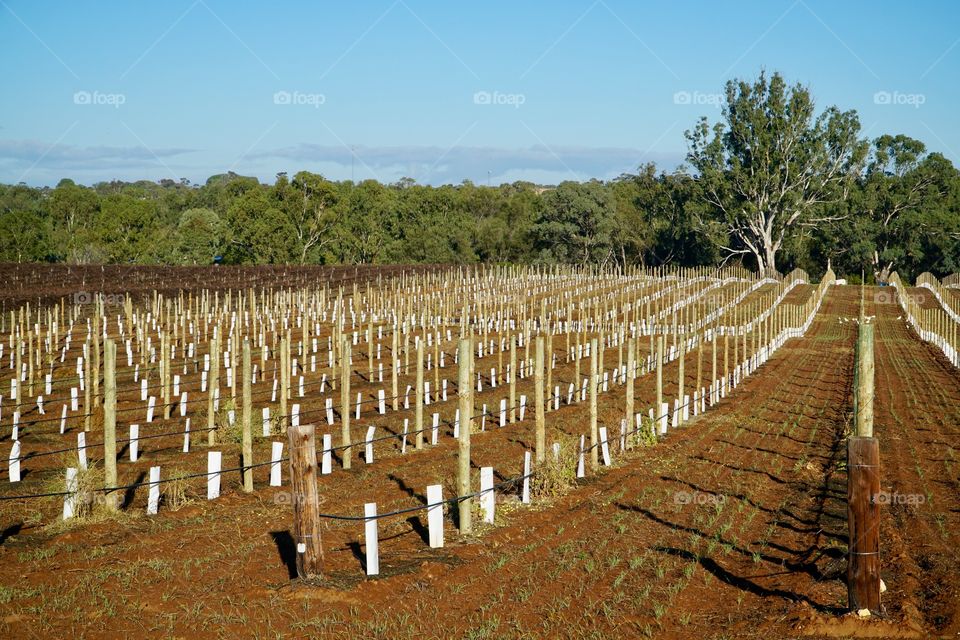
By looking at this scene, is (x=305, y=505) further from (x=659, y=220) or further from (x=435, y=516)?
(x=659, y=220)

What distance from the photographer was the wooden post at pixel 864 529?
768 centimetres

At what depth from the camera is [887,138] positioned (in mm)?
94000

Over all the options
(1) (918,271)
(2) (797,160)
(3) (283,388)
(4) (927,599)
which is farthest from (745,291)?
(4) (927,599)

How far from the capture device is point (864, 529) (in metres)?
7.74

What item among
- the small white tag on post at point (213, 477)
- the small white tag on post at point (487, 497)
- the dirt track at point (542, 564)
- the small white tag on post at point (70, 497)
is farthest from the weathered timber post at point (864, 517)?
the small white tag on post at point (70, 497)

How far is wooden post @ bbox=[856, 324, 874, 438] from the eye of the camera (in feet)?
24.3

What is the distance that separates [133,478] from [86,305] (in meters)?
31.4

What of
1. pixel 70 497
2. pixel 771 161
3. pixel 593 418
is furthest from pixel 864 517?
pixel 771 161

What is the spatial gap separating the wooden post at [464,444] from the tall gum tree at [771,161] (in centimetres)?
7046

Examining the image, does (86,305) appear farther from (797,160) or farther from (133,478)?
(797,160)

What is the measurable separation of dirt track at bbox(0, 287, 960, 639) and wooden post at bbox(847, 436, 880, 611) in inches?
9.0

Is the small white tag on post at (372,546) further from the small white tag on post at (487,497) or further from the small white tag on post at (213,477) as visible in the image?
the small white tag on post at (213,477)

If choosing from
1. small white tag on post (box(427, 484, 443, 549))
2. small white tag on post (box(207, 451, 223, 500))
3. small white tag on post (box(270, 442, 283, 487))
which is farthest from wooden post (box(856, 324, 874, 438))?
small white tag on post (box(270, 442, 283, 487))

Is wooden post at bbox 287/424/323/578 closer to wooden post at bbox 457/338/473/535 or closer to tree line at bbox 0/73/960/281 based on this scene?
wooden post at bbox 457/338/473/535
